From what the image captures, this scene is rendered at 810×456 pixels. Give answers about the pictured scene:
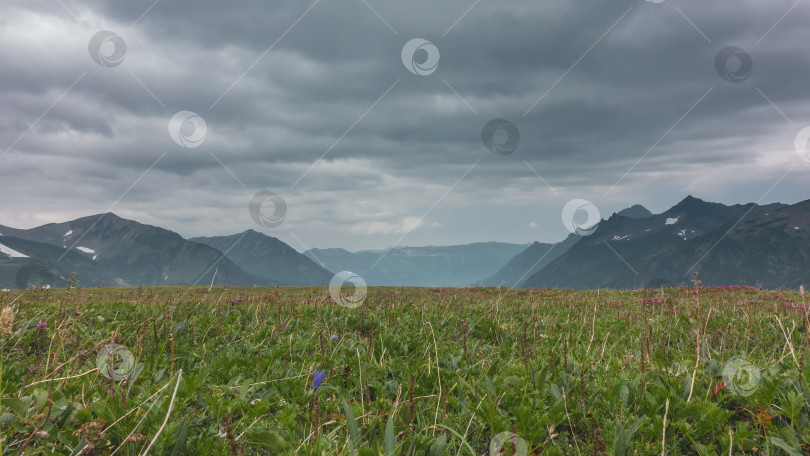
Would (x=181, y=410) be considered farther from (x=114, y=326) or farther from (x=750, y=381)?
(x=750, y=381)

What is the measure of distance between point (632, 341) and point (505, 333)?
6.93 feet

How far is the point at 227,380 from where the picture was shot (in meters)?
4.57

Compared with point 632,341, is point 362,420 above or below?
below

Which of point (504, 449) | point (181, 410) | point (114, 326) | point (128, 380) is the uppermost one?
point (114, 326)

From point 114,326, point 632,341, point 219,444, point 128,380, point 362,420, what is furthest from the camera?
point 632,341

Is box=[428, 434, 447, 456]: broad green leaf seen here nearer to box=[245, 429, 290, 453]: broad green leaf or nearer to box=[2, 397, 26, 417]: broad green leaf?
box=[245, 429, 290, 453]: broad green leaf

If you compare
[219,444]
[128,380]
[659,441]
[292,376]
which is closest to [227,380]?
[292,376]
